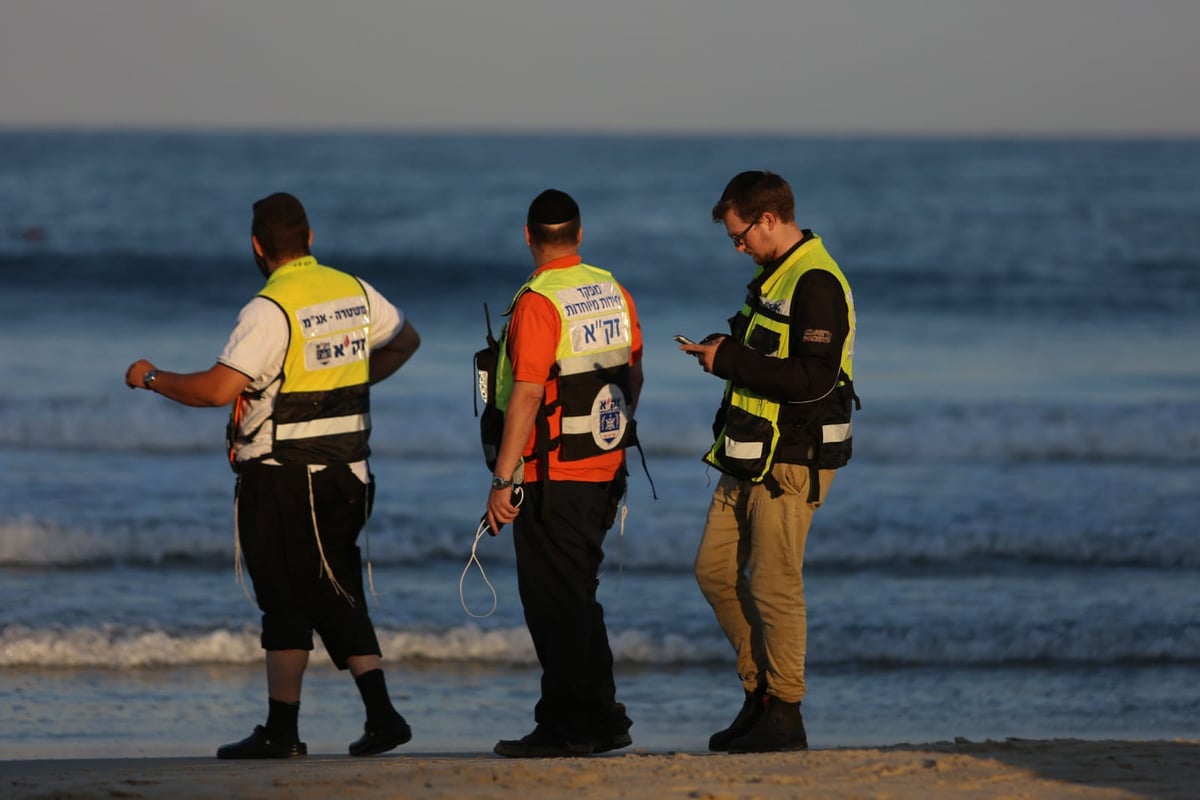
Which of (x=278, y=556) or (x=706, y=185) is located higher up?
(x=706, y=185)

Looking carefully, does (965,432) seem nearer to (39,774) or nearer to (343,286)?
(343,286)

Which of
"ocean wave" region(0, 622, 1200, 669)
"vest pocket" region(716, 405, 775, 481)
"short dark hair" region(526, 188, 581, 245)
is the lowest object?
"ocean wave" region(0, 622, 1200, 669)

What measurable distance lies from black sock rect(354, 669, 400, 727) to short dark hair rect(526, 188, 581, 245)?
1568mm

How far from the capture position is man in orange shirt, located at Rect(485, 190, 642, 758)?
4.49 metres

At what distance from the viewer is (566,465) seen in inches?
180

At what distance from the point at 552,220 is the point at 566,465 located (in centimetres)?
78

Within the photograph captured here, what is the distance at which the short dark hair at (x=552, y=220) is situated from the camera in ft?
15.0

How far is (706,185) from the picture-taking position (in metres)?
42.0

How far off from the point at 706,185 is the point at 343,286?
37866mm

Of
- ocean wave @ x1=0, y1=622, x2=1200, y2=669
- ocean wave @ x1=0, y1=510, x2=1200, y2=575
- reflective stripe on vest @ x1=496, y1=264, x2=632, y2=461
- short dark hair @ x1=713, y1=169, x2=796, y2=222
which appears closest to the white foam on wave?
ocean wave @ x1=0, y1=622, x2=1200, y2=669

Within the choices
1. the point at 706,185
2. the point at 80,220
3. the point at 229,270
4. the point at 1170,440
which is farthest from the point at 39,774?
the point at 706,185

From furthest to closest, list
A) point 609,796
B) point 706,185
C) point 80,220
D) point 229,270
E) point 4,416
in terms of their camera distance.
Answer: point 706,185 < point 80,220 < point 229,270 < point 4,416 < point 609,796

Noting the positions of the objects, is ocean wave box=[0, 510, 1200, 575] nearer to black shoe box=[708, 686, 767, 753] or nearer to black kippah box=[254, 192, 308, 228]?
black shoe box=[708, 686, 767, 753]

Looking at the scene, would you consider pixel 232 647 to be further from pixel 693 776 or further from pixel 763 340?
pixel 763 340
